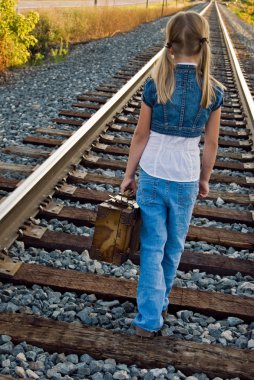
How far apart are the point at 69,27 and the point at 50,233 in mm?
12282

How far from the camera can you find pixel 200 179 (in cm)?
299

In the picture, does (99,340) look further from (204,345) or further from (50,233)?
(50,233)

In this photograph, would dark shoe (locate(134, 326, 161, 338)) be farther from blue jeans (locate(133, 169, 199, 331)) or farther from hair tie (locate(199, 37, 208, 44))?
hair tie (locate(199, 37, 208, 44))

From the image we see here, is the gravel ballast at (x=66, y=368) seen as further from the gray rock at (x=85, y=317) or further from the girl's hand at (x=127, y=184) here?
the girl's hand at (x=127, y=184)

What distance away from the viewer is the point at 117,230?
2.86 m

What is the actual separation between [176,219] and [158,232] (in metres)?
0.10

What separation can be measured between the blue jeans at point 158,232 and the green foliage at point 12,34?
24.1 feet

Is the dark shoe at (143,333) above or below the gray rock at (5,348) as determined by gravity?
above

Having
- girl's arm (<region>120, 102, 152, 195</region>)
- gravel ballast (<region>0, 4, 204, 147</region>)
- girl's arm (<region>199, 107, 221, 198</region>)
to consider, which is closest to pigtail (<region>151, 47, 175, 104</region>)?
girl's arm (<region>120, 102, 152, 195</region>)

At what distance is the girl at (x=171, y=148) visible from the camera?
2.60 meters

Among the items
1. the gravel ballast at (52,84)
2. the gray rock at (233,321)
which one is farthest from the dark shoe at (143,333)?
the gravel ballast at (52,84)

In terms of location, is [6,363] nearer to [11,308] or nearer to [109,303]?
[11,308]

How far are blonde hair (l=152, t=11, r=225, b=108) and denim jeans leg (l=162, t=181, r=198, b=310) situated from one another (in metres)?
0.38

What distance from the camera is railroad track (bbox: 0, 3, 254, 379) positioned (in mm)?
2828
